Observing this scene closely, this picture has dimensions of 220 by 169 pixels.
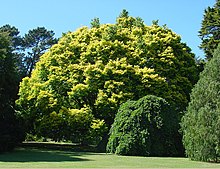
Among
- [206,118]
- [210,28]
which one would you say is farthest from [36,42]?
[206,118]

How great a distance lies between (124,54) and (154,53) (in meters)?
2.71

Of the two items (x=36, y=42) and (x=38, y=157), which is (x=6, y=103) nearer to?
(x=38, y=157)

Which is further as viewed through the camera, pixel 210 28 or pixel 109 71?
pixel 210 28

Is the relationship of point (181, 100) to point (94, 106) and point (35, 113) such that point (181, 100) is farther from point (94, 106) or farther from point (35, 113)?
point (35, 113)

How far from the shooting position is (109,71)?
31.6m

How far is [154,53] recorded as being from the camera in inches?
1325

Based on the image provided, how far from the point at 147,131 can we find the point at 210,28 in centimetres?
1891

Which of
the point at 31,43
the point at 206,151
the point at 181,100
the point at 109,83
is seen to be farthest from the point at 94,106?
the point at 31,43

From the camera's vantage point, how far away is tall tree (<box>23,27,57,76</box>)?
67562 mm

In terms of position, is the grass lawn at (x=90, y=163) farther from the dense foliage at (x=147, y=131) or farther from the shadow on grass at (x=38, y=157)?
the dense foliage at (x=147, y=131)

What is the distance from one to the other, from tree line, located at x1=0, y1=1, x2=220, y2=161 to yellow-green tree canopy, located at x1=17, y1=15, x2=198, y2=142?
0.08 meters

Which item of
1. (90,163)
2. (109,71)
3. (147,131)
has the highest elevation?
(109,71)

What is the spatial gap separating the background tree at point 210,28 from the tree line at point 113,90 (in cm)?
11

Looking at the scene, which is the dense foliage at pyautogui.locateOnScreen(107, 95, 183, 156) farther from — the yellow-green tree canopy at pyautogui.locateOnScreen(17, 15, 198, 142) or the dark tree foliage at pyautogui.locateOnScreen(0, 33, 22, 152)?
the dark tree foliage at pyautogui.locateOnScreen(0, 33, 22, 152)
